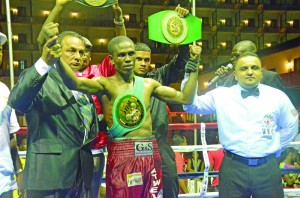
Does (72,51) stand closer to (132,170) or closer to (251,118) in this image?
(132,170)

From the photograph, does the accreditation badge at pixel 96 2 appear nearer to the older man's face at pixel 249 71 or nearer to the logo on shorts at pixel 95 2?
the logo on shorts at pixel 95 2

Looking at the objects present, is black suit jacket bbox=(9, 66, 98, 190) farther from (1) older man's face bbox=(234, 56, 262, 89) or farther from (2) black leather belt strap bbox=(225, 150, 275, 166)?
(1) older man's face bbox=(234, 56, 262, 89)

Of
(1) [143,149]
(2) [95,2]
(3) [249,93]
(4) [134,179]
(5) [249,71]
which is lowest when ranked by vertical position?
(4) [134,179]

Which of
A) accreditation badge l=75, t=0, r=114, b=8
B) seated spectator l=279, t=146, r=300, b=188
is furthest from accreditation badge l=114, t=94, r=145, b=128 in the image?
seated spectator l=279, t=146, r=300, b=188

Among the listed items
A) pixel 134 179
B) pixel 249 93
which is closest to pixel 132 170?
pixel 134 179

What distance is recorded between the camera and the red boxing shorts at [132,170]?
2469mm

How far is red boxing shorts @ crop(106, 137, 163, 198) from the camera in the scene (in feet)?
8.10

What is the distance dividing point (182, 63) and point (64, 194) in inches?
56.3

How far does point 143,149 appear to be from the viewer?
8.29 ft

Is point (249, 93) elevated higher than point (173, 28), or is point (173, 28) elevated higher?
point (173, 28)

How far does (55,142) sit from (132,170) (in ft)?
1.71

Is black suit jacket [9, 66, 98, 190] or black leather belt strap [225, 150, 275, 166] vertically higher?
black suit jacket [9, 66, 98, 190]

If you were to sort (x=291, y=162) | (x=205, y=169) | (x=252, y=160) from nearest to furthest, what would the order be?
(x=252, y=160) < (x=205, y=169) < (x=291, y=162)

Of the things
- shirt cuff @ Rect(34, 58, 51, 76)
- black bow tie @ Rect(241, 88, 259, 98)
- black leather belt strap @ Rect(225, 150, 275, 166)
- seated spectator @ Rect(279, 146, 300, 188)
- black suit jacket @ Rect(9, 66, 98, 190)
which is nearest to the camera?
shirt cuff @ Rect(34, 58, 51, 76)
